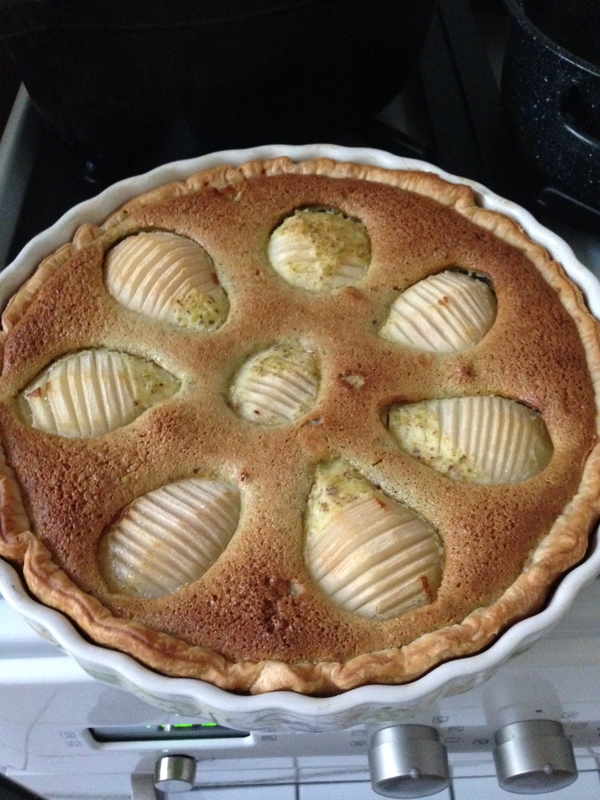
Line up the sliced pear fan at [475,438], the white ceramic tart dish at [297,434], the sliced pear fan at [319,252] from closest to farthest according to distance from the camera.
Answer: the white ceramic tart dish at [297,434]
the sliced pear fan at [475,438]
the sliced pear fan at [319,252]

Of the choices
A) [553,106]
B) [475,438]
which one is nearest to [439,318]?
[475,438]

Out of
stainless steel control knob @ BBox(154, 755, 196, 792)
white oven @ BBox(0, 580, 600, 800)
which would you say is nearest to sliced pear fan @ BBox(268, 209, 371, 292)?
white oven @ BBox(0, 580, 600, 800)

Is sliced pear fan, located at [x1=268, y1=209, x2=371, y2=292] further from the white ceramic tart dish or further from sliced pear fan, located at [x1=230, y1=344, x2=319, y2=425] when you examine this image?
sliced pear fan, located at [x1=230, y1=344, x2=319, y2=425]

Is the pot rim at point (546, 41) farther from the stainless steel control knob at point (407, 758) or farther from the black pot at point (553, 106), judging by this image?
the stainless steel control knob at point (407, 758)

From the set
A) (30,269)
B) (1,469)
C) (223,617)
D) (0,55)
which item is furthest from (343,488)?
(0,55)

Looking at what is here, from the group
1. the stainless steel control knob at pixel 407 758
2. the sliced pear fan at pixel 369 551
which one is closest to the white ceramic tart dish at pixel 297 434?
the sliced pear fan at pixel 369 551

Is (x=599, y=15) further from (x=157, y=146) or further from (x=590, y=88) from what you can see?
(x=157, y=146)
